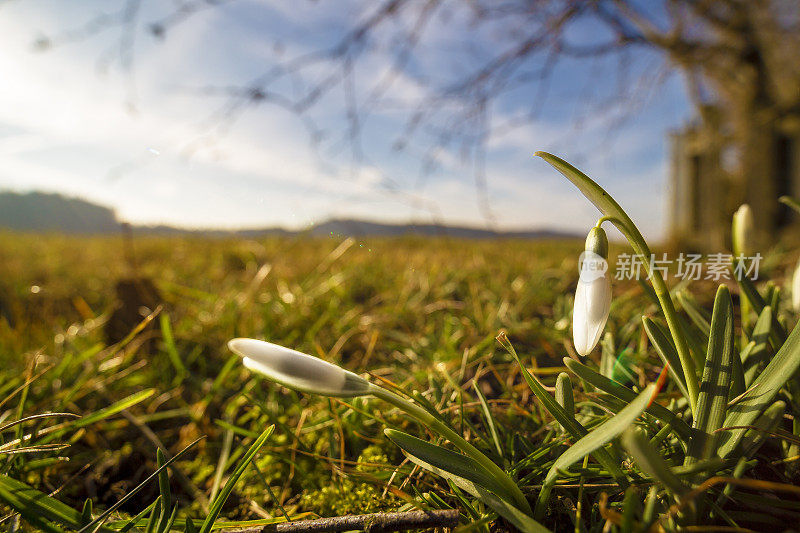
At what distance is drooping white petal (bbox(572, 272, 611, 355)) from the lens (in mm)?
746

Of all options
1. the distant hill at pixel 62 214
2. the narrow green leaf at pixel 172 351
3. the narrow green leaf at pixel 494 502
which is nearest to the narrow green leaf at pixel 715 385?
the narrow green leaf at pixel 494 502

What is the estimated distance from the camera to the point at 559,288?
7.64ft

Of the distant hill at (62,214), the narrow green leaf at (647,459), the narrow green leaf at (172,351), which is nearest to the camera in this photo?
the narrow green leaf at (647,459)

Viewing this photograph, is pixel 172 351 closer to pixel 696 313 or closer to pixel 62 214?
pixel 696 313

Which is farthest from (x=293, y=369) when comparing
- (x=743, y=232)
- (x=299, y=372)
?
(x=743, y=232)

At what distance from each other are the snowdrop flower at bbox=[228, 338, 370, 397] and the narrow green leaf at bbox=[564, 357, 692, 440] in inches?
15.0

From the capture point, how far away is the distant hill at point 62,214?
5707 mm

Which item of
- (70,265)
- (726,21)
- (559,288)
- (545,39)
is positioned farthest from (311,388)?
(726,21)

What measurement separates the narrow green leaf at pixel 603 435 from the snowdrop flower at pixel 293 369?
32 cm

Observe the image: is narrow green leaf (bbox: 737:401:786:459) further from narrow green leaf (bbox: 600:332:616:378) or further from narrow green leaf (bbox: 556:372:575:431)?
narrow green leaf (bbox: 600:332:616:378)

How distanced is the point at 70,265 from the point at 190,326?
2696mm

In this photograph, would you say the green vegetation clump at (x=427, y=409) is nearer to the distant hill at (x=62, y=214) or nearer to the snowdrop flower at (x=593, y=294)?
the snowdrop flower at (x=593, y=294)

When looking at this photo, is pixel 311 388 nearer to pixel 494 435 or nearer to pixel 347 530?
pixel 347 530

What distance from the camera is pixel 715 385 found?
0.74 m
